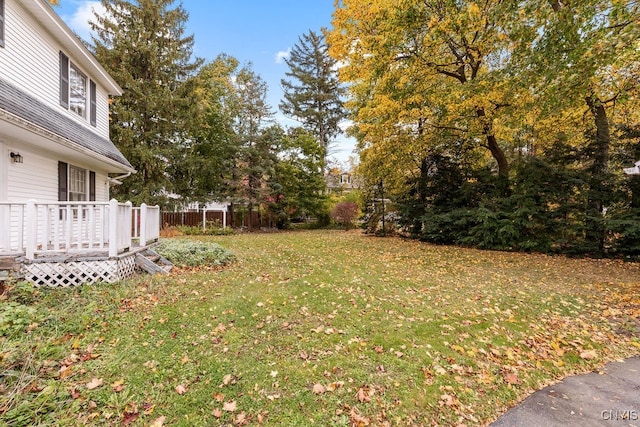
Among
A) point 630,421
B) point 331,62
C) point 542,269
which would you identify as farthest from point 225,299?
point 331,62

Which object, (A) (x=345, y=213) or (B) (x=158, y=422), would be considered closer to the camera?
(B) (x=158, y=422)

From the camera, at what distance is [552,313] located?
16.6 feet

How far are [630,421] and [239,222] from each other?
802 inches

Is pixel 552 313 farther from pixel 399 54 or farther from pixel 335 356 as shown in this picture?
pixel 399 54

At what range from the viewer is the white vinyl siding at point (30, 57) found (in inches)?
248

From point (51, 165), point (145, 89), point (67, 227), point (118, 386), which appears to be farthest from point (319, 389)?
point (145, 89)

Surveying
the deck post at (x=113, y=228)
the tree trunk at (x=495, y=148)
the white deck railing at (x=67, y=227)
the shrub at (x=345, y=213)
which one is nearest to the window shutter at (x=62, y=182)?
the white deck railing at (x=67, y=227)

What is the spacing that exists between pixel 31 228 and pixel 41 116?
2960 millimetres

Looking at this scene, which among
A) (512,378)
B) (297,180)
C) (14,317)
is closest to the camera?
(512,378)

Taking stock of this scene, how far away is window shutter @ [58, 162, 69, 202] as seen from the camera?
7.97m

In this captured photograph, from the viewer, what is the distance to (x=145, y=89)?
52.3ft

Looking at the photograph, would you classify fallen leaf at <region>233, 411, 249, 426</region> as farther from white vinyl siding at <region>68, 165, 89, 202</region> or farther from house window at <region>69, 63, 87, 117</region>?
house window at <region>69, 63, 87, 117</region>

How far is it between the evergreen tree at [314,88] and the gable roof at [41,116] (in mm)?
22013

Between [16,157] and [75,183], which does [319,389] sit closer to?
[16,157]
